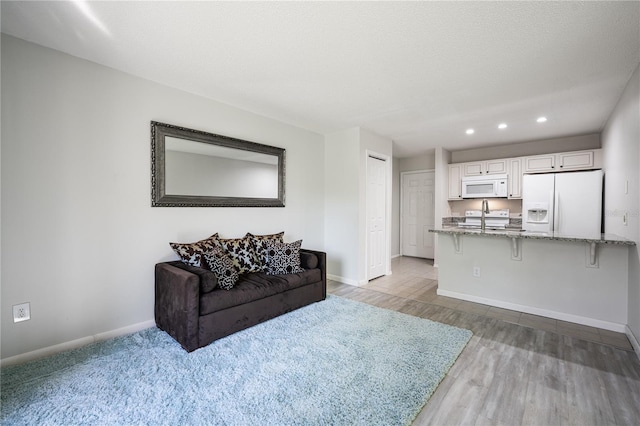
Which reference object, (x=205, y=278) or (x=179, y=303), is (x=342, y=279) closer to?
(x=205, y=278)

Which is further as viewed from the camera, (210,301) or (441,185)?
(441,185)

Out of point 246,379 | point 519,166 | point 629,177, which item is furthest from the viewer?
point 519,166

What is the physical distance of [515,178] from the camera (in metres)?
5.10

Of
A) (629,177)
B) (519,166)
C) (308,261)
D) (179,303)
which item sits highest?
(519,166)

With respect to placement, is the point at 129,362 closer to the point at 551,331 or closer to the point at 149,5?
the point at 149,5

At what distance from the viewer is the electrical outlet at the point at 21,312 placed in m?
2.08

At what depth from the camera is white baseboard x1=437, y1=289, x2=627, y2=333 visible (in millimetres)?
2795

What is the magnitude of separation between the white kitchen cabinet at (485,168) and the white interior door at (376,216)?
1.93 meters

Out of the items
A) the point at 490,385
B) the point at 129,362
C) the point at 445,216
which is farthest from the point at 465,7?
the point at 445,216

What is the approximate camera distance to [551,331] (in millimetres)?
2744

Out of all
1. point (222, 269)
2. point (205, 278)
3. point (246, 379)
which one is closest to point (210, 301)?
point (205, 278)

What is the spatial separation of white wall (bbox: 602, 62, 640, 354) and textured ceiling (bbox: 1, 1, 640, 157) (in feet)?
0.74

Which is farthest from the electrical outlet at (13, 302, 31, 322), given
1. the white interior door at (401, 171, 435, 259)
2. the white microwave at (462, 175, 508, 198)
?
the white interior door at (401, 171, 435, 259)

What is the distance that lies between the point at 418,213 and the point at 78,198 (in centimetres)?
618
